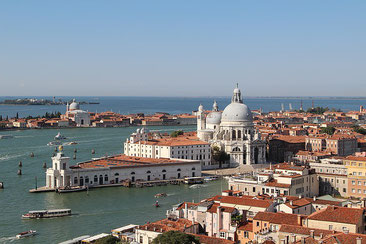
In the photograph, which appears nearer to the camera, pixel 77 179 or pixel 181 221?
pixel 181 221

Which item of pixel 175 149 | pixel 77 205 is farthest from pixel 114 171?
pixel 175 149

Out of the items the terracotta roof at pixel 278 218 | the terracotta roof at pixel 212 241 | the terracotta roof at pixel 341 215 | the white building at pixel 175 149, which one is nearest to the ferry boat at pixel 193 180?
the white building at pixel 175 149

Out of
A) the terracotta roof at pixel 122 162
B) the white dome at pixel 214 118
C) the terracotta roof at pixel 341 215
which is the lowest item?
the terracotta roof at pixel 122 162

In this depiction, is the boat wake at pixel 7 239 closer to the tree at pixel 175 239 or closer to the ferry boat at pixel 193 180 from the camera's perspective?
the tree at pixel 175 239

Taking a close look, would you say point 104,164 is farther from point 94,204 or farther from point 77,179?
point 94,204

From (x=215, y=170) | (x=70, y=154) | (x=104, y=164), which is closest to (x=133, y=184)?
(x=104, y=164)

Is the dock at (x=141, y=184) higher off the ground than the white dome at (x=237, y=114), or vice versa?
the white dome at (x=237, y=114)

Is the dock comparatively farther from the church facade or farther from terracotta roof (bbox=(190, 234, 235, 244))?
terracotta roof (bbox=(190, 234, 235, 244))

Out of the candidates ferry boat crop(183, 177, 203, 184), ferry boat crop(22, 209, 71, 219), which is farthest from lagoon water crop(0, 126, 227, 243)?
ferry boat crop(183, 177, 203, 184)
